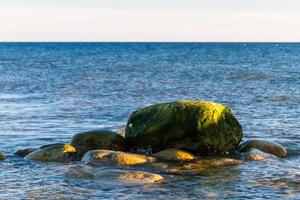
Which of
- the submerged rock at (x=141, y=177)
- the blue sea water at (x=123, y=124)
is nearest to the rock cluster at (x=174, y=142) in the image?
the blue sea water at (x=123, y=124)

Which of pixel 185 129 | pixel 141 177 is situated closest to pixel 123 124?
pixel 185 129

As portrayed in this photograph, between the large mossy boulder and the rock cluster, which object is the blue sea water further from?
the large mossy boulder

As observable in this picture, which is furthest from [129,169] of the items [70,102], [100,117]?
[70,102]

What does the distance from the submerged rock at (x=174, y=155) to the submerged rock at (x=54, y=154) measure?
2.66 m

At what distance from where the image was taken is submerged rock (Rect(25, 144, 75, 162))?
17594 millimetres

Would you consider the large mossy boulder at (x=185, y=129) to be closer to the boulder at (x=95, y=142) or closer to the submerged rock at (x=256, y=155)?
the boulder at (x=95, y=142)

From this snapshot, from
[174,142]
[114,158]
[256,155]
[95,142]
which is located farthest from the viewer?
[95,142]

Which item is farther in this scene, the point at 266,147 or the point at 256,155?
the point at 266,147

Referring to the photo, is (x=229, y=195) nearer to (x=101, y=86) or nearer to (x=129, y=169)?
(x=129, y=169)

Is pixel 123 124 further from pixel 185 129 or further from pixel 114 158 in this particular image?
pixel 114 158

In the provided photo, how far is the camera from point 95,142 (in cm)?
1889

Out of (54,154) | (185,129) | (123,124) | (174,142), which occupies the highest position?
(185,129)

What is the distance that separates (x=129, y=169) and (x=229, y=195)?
3.66m

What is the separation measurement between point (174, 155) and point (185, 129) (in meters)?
→ 1.12
